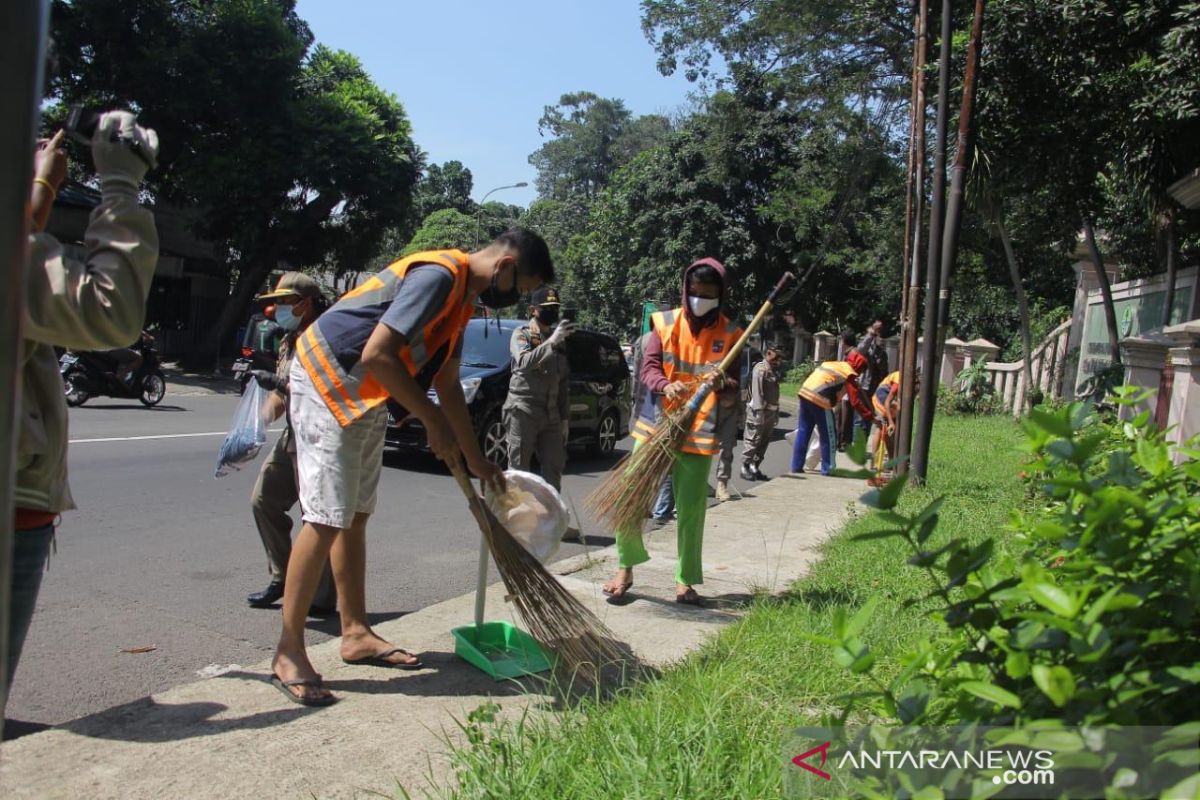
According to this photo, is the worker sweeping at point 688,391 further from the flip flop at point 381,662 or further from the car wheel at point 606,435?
the car wheel at point 606,435

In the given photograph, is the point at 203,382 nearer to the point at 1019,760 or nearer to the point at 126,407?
the point at 126,407

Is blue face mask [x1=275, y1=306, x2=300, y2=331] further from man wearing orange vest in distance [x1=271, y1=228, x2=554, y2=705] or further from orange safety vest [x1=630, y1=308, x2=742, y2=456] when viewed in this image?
orange safety vest [x1=630, y1=308, x2=742, y2=456]

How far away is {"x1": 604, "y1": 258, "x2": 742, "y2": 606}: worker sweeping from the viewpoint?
15.8 ft

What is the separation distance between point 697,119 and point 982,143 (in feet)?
65.3

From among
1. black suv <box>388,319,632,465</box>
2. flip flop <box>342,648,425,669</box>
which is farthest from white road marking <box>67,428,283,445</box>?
flip flop <box>342,648,425,669</box>

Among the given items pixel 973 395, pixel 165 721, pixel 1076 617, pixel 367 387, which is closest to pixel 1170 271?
pixel 973 395

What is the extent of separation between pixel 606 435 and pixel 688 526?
700cm

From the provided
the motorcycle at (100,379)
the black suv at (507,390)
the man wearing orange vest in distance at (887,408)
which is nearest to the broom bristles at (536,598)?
the black suv at (507,390)

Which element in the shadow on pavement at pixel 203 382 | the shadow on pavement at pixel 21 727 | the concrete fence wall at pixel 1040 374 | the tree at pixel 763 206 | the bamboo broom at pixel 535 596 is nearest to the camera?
the shadow on pavement at pixel 21 727

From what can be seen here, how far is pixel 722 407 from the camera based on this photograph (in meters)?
4.89

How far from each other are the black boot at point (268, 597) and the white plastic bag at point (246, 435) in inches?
24.5

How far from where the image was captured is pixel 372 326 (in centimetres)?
346

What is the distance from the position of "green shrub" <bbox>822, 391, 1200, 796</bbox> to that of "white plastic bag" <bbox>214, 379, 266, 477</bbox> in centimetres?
382

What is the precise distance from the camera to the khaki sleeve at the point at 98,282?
5.87 feet
